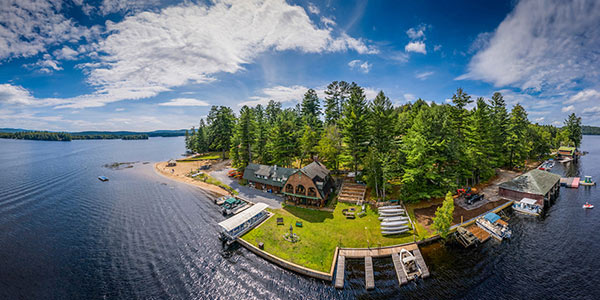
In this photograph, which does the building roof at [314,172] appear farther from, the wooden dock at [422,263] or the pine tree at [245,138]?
the pine tree at [245,138]

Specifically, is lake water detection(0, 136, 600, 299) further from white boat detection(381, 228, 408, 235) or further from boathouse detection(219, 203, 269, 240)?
white boat detection(381, 228, 408, 235)

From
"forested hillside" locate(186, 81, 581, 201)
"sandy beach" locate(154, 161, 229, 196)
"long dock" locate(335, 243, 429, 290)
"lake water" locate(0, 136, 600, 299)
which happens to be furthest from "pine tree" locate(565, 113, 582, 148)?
"sandy beach" locate(154, 161, 229, 196)

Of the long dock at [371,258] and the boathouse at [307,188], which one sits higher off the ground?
the boathouse at [307,188]

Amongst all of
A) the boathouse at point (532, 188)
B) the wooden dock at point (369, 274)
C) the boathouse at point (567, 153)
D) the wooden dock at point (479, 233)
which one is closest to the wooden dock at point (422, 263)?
the wooden dock at point (369, 274)

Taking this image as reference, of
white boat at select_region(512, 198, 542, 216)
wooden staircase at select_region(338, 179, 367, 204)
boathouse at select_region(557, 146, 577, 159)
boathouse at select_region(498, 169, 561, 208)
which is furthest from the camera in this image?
boathouse at select_region(557, 146, 577, 159)

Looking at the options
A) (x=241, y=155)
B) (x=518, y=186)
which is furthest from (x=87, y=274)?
(x=518, y=186)

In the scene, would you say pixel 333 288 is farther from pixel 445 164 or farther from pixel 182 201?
pixel 182 201
